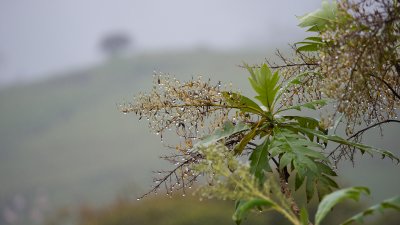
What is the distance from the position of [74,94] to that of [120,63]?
29.8ft

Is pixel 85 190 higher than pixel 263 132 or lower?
lower

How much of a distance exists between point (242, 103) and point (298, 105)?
0.20m

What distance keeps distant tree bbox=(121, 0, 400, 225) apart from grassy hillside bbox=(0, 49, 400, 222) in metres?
27.9

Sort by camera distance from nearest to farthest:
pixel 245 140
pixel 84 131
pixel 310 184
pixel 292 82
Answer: pixel 310 184, pixel 245 140, pixel 292 82, pixel 84 131

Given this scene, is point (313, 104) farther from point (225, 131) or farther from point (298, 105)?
point (225, 131)

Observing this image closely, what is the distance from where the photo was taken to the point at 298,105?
6.17ft

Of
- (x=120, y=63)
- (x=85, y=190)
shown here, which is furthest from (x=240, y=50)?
(x=85, y=190)

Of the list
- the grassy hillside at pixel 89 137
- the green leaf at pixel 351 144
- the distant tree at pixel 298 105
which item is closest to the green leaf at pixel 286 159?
the distant tree at pixel 298 105

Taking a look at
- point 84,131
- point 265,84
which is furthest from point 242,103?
point 84,131

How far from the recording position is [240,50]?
208 ft

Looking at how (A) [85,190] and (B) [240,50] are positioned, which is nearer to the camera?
(A) [85,190]

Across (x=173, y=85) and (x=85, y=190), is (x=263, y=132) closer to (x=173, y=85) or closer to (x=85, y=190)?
(x=173, y=85)

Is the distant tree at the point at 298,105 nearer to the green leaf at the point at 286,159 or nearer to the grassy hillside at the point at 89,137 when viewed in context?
the green leaf at the point at 286,159

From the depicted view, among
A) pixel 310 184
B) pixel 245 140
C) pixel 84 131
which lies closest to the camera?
pixel 310 184
